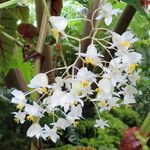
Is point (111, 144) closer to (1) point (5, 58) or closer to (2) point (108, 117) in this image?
(2) point (108, 117)

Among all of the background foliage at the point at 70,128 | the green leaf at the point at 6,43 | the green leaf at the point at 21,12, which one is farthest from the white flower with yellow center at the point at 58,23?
the green leaf at the point at 21,12

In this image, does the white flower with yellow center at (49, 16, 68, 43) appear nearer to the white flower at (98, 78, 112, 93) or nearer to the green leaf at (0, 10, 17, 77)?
the white flower at (98, 78, 112, 93)

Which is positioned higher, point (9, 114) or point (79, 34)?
point (79, 34)

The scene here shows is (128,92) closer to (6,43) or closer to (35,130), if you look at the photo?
(35,130)

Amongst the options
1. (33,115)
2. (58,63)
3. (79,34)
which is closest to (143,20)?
(79,34)

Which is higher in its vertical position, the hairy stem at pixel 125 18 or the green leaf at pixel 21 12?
the green leaf at pixel 21 12

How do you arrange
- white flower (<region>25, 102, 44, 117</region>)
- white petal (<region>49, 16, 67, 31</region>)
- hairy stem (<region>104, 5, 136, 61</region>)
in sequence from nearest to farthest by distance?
1. white petal (<region>49, 16, 67, 31</region>)
2. white flower (<region>25, 102, 44, 117</region>)
3. hairy stem (<region>104, 5, 136, 61</region>)

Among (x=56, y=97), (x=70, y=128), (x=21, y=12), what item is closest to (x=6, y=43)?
(x=21, y=12)

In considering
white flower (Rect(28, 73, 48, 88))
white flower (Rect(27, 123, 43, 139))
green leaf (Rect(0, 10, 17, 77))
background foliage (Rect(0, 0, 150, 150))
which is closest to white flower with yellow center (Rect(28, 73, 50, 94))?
white flower (Rect(28, 73, 48, 88))

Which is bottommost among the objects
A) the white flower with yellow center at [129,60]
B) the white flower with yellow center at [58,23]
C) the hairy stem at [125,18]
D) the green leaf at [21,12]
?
the hairy stem at [125,18]

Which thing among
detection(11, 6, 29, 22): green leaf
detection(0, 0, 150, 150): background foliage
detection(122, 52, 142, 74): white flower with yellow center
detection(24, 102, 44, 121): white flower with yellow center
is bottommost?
detection(0, 0, 150, 150): background foliage

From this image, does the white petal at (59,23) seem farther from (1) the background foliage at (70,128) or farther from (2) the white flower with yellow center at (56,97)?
(1) the background foliage at (70,128)
